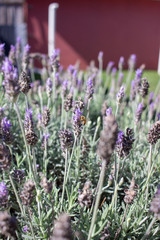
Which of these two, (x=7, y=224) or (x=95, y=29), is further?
(x=95, y=29)

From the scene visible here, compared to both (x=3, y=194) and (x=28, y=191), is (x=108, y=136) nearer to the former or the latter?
(x=28, y=191)

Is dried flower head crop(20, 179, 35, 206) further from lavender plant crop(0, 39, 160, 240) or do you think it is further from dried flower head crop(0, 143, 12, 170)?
dried flower head crop(0, 143, 12, 170)

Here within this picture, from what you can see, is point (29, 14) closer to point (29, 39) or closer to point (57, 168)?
point (29, 39)

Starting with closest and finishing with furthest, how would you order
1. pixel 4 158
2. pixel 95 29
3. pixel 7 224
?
pixel 7 224 < pixel 4 158 < pixel 95 29

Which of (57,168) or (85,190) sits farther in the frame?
(57,168)

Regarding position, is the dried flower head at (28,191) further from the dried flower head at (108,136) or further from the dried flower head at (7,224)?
the dried flower head at (108,136)

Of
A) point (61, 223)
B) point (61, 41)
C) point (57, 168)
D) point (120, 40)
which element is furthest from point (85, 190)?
point (120, 40)

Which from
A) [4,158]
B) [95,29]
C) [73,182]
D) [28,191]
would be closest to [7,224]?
[28,191]

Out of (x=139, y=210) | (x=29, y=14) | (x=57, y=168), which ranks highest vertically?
(x=29, y=14)
